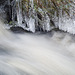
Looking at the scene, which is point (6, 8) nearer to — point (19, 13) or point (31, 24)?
point (19, 13)

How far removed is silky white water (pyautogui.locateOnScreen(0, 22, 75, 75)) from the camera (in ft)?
9.02

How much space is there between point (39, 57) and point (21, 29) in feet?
5.25

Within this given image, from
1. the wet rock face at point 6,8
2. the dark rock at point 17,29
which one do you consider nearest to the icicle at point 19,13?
the dark rock at point 17,29

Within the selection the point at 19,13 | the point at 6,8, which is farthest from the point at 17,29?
the point at 6,8

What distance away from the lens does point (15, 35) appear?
15.4 ft

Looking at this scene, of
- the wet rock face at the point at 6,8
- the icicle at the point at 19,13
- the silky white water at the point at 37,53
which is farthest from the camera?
the wet rock face at the point at 6,8

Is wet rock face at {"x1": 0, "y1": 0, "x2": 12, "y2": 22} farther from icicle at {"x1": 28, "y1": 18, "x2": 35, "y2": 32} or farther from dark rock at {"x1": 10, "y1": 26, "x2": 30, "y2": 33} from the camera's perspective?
icicle at {"x1": 28, "y1": 18, "x2": 35, "y2": 32}

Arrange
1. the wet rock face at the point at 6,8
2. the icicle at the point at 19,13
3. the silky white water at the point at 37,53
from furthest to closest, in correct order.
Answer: the wet rock face at the point at 6,8
the icicle at the point at 19,13
the silky white water at the point at 37,53

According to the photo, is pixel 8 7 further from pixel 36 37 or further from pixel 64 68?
pixel 64 68

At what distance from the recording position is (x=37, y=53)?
3.74 metres

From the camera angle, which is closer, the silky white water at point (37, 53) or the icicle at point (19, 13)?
the silky white water at point (37, 53)

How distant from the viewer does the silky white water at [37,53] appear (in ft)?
9.02

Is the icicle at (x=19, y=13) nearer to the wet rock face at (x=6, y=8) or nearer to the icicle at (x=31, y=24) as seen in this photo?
the icicle at (x=31, y=24)

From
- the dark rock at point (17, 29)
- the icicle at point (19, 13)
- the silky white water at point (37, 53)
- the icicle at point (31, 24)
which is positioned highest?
the icicle at point (19, 13)
